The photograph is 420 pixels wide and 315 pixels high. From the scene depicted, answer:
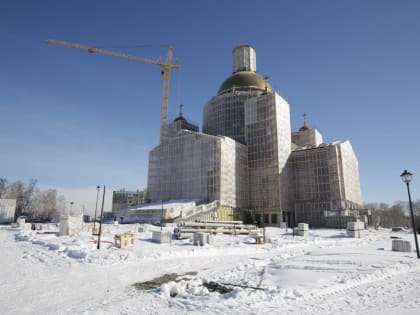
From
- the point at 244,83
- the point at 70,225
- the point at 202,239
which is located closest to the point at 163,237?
the point at 202,239

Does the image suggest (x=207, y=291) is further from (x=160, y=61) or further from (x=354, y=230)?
(x=160, y=61)

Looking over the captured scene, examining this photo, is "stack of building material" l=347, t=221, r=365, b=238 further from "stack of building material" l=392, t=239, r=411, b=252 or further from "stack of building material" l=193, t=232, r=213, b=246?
"stack of building material" l=193, t=232, r=213, b=246

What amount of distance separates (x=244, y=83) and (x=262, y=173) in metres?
29.0

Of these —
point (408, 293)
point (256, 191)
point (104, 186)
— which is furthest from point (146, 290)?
point (256, 191)

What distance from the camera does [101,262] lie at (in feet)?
48.5

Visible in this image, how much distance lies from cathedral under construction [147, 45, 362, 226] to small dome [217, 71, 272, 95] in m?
12.6

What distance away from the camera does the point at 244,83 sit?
76625 millimetres

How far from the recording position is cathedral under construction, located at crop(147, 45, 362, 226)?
186 ft

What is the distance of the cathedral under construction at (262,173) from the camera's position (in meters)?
56.6

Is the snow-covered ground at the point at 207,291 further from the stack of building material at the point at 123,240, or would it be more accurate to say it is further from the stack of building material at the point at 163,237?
the stack of building material at the point at 163,237

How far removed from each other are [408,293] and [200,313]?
6241 mm

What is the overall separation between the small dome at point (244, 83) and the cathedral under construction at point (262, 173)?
12.6 metres

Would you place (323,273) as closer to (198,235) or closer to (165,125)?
(198,235)

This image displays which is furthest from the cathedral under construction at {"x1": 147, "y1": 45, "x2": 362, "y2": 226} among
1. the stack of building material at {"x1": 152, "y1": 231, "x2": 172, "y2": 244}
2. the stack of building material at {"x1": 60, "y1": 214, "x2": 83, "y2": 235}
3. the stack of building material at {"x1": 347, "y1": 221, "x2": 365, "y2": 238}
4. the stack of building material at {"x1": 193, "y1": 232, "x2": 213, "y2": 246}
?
the stack of building material at {"x1": 193, "y1": 232, "x2": 213, "y2": 246}
